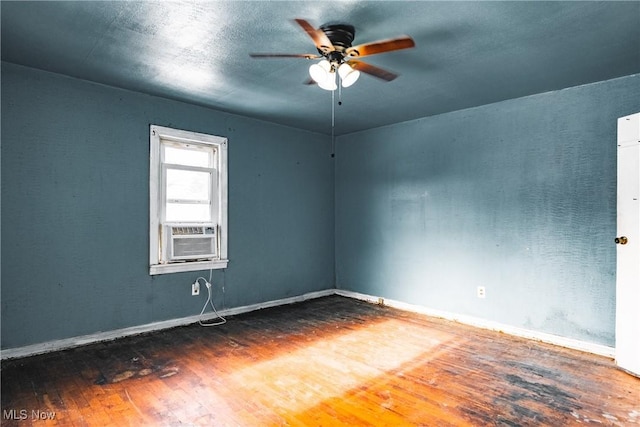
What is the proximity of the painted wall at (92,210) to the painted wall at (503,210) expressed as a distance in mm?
1690

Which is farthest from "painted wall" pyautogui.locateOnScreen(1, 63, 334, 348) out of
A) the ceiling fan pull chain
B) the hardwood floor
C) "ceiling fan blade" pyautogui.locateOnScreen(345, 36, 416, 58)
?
"ceiling fan blade" pyautogui.locateOnScreen(345, 36, 416, 58)

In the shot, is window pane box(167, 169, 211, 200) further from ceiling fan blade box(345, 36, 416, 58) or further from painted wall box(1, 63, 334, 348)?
ceiling fan blade box(345, 36, 416, 58)

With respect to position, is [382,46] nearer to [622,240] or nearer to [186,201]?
[622,240]

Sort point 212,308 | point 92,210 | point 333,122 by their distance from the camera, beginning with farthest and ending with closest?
1. point 333,122
2. point 212,308
3. point 92,210

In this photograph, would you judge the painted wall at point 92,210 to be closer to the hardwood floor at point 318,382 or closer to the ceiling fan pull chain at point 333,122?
the hardwood floor at point 318,382

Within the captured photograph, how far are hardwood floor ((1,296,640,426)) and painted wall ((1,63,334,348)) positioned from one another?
37 centimetres

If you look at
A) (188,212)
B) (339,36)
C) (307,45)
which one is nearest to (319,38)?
(339,36)

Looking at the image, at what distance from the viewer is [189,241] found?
398 centimetres

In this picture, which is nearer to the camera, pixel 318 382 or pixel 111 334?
pixel 318 382

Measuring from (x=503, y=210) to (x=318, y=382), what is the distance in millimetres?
2706

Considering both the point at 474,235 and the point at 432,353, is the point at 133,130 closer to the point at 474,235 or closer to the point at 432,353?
the point at 432,353

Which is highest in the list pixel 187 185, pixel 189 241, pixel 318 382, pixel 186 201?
pixel 187 185

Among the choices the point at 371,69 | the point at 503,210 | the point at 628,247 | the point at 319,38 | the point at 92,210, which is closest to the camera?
the point at 319,38

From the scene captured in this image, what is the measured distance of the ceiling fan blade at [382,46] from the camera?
6.84 ft
